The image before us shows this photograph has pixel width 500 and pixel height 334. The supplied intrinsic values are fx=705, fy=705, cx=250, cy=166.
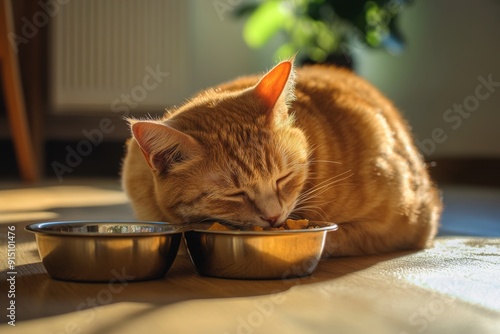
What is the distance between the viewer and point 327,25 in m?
4.63

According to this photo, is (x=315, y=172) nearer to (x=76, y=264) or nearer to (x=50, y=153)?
(x=76, y=264)

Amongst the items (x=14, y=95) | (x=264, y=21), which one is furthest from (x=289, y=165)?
(x=264, y=21)

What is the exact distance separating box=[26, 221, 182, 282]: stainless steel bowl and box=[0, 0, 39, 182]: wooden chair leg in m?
2.25

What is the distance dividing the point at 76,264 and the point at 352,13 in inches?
125

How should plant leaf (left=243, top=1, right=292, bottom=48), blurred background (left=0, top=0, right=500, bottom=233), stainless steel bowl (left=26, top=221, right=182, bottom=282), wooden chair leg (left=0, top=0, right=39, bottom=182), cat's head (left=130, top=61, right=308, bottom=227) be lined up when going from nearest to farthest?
1. stainless steel bowl (left=26, top=221, right=182, bottom=282)
2. cat's head (left=130, top=61, right=308, bottom=227)
3. wooden chair leg (left=0, top=0, right=39, bottom=182)
4. blurred background (left=0, top=0, right=500, bottom=233)
5. plant leaf (left=243, top=1, right=292, bottom=48)

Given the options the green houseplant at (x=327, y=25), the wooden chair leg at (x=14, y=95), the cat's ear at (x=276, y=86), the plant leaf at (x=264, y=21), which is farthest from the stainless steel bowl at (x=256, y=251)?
the plant leaf at (x=264, y=21)

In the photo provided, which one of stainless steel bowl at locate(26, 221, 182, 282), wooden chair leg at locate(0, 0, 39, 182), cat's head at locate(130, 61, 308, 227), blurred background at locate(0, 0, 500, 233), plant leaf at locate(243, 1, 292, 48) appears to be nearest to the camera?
stainless steel bowl at locate(26, 221, 182, 282)

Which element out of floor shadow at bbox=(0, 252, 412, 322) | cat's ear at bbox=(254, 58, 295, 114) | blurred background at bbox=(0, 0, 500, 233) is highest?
blurred background at bbox=(0, 0, 500, 233)

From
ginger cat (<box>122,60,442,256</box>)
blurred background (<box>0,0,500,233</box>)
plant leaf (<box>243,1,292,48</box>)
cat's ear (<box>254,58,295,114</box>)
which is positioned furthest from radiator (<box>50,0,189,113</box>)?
cat's ear (<box>254,58,295,114</box>)

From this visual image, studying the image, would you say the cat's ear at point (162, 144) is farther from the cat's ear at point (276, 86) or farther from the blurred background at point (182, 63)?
the blurred background at point (182, 63)

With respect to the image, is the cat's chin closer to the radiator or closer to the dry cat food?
the dry cat food

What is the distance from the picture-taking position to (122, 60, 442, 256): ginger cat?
5.10 ft


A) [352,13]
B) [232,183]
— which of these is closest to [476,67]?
[352,13]

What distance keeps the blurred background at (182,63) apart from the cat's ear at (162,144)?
2.99 meters
